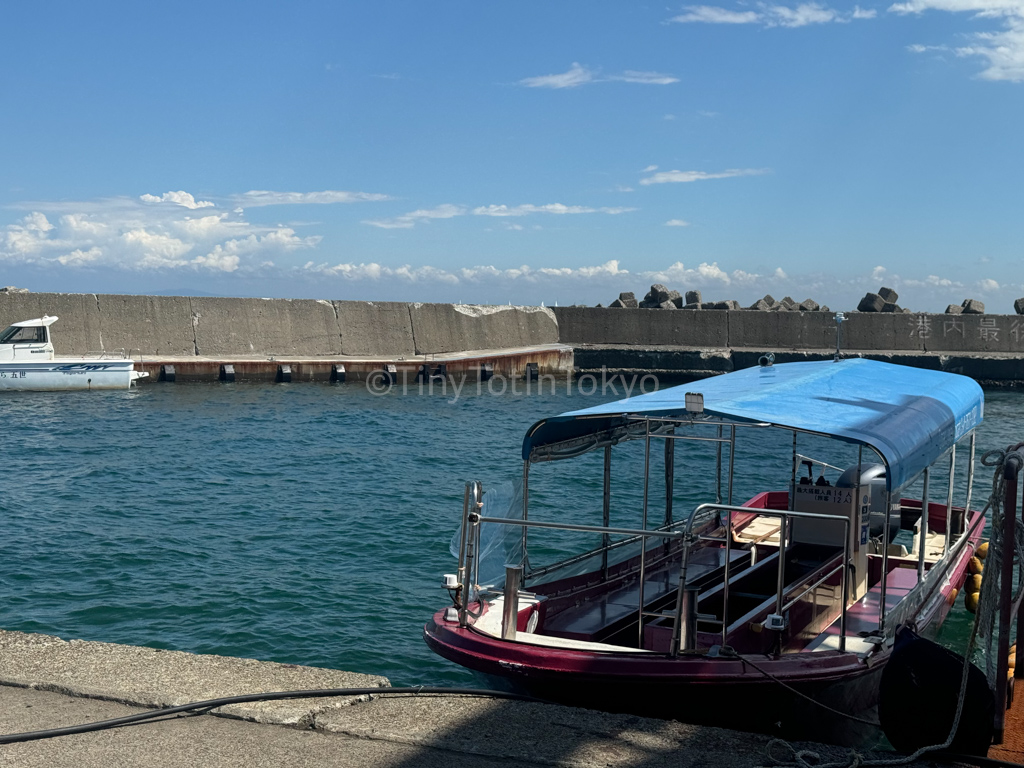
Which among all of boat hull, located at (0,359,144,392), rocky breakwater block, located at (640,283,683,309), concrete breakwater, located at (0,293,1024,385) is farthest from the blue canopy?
rocky breakwater block, located at (640,283,683,309)

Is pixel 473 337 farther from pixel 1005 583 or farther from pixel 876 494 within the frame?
pixel 1005 583

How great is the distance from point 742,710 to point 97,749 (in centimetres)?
360

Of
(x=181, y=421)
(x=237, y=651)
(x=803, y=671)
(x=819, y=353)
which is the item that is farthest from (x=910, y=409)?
(x=819, y=353)

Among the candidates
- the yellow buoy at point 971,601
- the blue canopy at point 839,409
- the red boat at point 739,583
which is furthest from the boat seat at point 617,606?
the yellow buoy at point 971,601

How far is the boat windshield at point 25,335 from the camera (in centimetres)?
2686

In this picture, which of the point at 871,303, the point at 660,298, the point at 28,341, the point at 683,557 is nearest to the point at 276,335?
the point at 28,341

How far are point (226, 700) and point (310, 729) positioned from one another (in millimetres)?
Answer: 494

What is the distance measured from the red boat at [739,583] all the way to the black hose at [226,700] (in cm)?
82

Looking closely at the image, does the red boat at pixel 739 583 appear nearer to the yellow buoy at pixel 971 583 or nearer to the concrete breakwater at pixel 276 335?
the yellow buoy at pixel 971 583

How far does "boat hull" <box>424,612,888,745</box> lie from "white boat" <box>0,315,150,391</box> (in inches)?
952

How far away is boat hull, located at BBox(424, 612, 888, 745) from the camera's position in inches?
227

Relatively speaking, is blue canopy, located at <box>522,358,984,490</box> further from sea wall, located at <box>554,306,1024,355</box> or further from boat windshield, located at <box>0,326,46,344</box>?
sea wall, located at <box>554,306,1024,355</box>

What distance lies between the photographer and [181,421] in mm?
23125

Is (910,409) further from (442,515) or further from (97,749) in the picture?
(442,515)
